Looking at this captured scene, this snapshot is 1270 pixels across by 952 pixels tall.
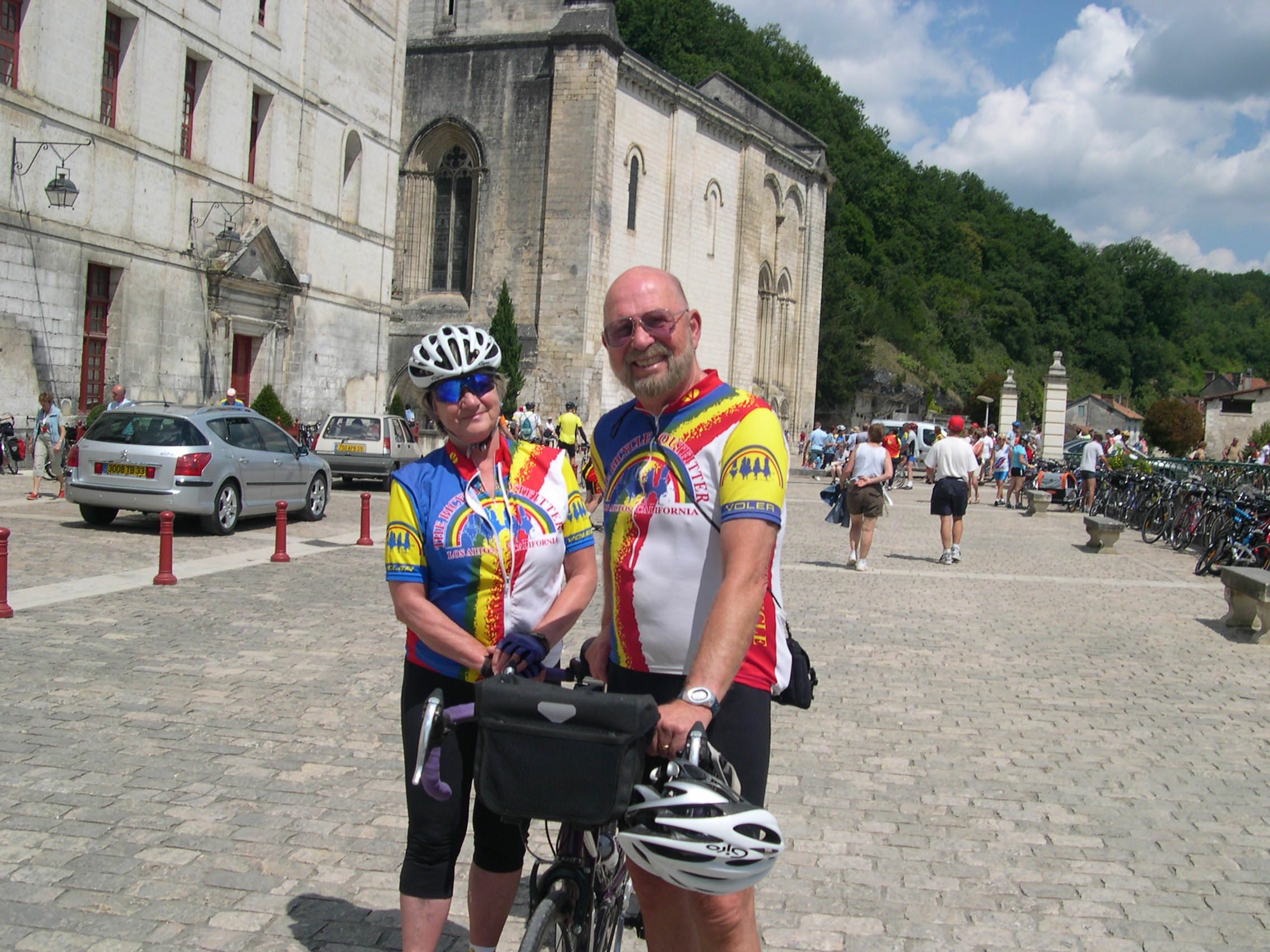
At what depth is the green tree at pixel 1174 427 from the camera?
61312 millimetres

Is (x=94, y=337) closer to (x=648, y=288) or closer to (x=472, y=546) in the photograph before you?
(x=472, y=546)

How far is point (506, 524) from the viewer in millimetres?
3332

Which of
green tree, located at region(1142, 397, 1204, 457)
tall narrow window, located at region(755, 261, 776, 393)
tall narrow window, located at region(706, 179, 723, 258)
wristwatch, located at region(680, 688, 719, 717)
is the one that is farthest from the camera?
green tree, located at region(1142, 397, 1204, 457)

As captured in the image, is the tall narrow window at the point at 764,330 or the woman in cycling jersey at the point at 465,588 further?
the tall narrow window at the point at 764,330

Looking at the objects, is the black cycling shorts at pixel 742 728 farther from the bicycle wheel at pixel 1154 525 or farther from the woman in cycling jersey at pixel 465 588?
the bicycle wheel at pixel 1154 525

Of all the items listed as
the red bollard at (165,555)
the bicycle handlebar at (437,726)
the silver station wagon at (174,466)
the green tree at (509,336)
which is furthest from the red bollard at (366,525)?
the green tree at (509,336)

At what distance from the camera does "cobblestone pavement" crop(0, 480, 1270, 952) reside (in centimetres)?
407

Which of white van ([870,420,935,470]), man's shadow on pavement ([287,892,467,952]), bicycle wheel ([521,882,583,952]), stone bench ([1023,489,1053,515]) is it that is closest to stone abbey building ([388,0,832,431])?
white van ([870,420,935,470])

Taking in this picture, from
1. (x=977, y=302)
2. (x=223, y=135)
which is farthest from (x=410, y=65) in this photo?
(x=977, y=302)

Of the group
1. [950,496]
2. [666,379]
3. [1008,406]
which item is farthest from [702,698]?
[1008,406]

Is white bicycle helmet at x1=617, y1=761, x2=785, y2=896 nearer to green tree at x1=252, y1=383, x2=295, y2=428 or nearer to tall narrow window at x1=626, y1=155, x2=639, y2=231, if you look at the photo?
green tree at x1=252, y1=383, x2=295, y2=428

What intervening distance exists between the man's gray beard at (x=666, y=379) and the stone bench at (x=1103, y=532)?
15.6 metres

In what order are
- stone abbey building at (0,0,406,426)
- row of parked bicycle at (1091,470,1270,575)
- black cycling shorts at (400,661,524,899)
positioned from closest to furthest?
black cycling shorts at (400,661,524,899)
row of parked bicycle at (1091,470,1270,575)
stone abbey building at (0,0,406,426)

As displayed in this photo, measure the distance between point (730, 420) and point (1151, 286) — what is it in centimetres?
11851
